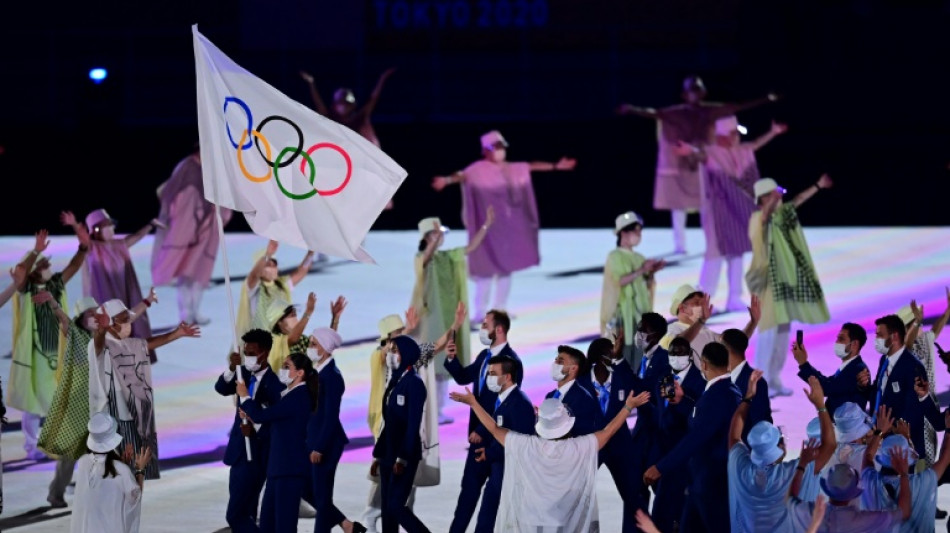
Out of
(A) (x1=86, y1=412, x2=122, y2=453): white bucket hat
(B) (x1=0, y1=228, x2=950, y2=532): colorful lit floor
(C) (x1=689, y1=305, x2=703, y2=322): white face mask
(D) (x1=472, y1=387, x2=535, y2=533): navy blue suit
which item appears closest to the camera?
(A) (x1=86, y1=412, x2=122, y2=453): white bucket hat

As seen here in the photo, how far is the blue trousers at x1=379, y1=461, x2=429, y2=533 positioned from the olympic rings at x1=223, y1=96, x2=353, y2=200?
1560 millimetres

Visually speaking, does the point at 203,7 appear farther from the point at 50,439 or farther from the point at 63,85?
the point at 50,439

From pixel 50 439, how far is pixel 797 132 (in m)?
10.0

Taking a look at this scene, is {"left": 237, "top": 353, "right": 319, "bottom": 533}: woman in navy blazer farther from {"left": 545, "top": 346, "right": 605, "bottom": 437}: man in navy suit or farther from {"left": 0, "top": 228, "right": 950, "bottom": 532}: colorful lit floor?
{"left": 0, "top": 228, "right": 950, "bottom": 532}: colorful lit floor

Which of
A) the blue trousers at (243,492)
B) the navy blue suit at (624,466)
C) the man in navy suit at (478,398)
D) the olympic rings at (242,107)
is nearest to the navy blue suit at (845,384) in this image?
the navy blue suit at (624,466)

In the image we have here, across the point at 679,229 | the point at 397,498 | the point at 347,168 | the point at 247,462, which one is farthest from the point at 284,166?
the point at 679,229

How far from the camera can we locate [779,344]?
15461mm

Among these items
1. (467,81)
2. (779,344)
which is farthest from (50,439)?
(467,81)

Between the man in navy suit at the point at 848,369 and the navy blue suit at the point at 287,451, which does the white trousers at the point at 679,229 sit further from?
the navy blue suit at the point at 287,451

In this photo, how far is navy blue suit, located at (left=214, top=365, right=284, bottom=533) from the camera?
1114 cm

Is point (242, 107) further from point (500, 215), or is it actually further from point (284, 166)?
point (500, 215)

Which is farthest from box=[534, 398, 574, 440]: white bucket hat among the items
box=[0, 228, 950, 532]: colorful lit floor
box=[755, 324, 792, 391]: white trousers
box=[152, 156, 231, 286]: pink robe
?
box=[152, 156, 231, 286]: pink robe

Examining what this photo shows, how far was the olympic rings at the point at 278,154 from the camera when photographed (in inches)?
443

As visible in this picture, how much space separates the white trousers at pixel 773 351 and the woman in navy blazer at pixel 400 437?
4479mm
